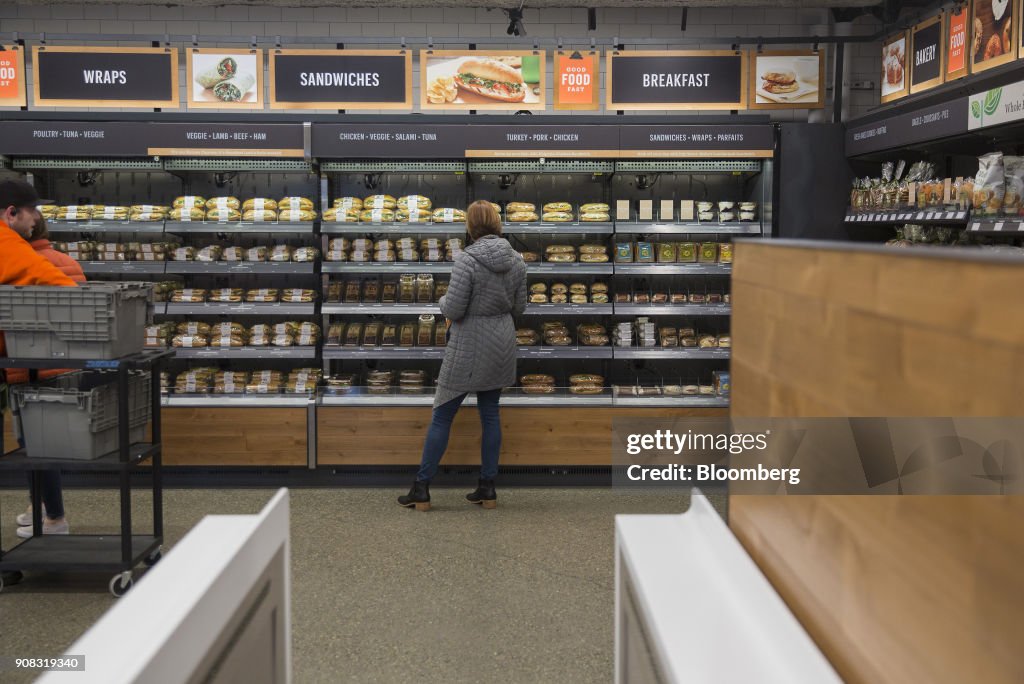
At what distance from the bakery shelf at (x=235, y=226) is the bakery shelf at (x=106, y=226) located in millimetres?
91

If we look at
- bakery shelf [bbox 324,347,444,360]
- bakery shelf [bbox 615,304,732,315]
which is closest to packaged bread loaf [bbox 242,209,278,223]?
bakery shelf [bbox 324,347,444,360]

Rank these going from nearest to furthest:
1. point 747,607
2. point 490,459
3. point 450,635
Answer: point 747,607 < point 450,635 < point 490,459

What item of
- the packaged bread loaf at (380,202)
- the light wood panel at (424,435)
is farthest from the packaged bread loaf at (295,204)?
the light wood panel at (424,435)

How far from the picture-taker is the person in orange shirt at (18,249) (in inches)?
156

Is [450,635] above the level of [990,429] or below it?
below

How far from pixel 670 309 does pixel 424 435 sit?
1.86m

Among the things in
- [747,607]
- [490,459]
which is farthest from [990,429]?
[490,459]

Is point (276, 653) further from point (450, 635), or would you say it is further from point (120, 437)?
point (120, 437)

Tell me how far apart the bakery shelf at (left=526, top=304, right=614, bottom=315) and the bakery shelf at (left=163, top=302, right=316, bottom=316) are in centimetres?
151

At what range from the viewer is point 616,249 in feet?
19.6

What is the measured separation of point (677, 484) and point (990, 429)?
5195 millimetres

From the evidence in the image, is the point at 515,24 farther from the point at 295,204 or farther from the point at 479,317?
the point at 479,317

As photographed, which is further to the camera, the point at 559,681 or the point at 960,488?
the point at 559,681

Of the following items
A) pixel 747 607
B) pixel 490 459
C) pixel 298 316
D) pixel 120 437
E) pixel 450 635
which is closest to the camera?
pixel 747 607
